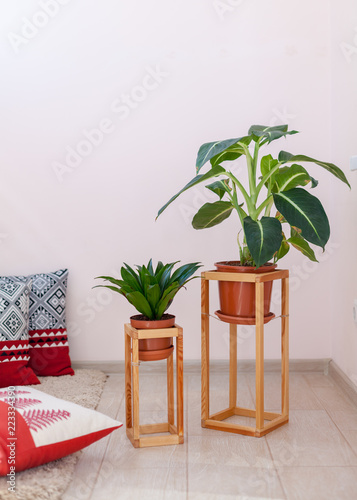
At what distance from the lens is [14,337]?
7.85ft

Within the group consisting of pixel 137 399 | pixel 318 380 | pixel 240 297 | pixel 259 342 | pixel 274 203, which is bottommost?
pixel 318 380

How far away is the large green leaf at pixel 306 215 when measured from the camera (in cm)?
163

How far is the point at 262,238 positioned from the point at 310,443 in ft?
2.44

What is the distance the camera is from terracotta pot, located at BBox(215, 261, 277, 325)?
1878mm

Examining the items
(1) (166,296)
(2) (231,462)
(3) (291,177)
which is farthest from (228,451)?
(3) (291,177)

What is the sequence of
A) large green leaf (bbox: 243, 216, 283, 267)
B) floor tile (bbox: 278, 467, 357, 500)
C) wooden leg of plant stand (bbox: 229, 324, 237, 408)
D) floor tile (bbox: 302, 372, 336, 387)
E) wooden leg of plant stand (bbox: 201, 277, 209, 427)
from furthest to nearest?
floor tile (bbox: 302, 372, 336, 387) < wooden leg of plant stand (bbox: 229, 324, 237, 408) < wooden leg of plant stand (bbox: 201, 277, 209, 427) < large green leaf (bbox: 243, 216, 283, 267) < floor tile (bbox: 278, 467, 357, 500)

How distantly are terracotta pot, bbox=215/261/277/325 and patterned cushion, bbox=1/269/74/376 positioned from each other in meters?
1.01

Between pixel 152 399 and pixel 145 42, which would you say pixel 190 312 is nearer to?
pixel 152 399

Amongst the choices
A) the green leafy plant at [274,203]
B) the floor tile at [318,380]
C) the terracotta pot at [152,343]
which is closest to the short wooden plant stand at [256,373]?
the green leafy plant at [274,203]

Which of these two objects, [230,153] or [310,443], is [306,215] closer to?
[230,153]

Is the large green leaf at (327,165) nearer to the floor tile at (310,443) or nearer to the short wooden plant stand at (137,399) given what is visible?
the short wooden plant stand at (137,399)

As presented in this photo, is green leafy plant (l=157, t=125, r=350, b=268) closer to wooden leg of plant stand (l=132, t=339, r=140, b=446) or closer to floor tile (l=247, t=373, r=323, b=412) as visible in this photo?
wooden leg of plant stand (l=132, t=339, r=140, b=446)

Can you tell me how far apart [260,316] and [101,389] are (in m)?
0.94

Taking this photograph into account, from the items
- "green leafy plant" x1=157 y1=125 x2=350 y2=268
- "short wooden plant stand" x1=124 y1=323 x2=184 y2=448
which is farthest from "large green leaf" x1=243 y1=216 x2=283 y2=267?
"short wooden plant stand" x1=124 y1=323 x2=184 y2=448
